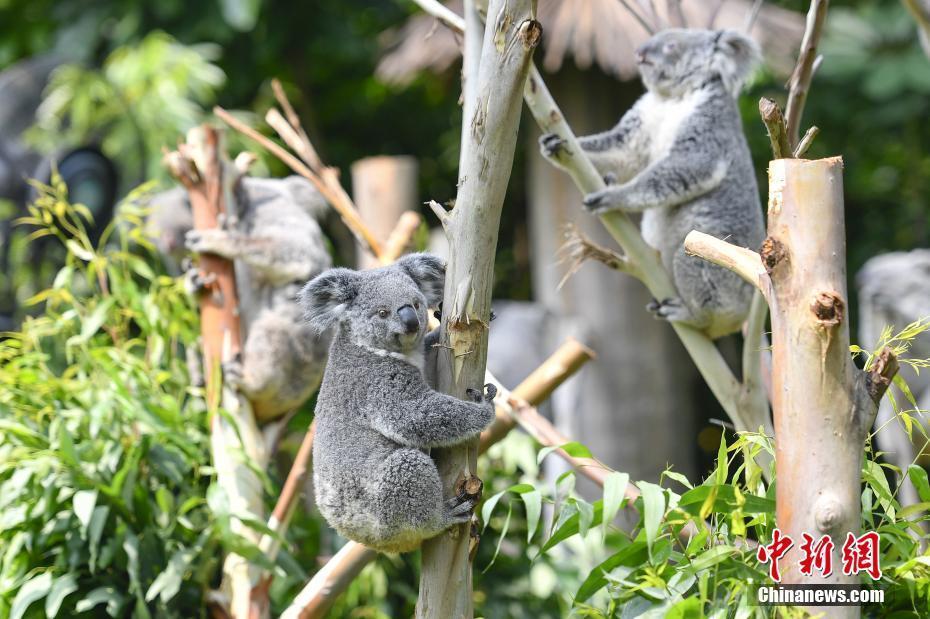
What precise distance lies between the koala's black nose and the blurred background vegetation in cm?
128

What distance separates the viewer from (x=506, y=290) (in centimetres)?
852

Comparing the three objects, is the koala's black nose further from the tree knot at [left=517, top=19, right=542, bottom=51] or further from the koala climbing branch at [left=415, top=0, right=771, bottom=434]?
the koala climbing branch at [left=415, top=0, right=771, bottom=434]

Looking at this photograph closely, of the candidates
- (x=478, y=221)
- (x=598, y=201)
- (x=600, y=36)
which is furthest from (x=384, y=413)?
Result: (x=600, y=36)

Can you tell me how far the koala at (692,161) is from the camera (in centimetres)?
332

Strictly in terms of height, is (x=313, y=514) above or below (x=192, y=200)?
below

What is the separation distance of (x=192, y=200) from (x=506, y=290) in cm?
490

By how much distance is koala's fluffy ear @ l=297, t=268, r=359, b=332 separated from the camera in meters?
2.37

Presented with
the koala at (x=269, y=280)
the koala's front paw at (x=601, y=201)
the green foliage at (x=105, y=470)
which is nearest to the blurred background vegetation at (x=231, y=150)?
the green foliage at (x=105, y=470)

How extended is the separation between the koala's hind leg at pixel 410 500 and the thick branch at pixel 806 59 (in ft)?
4.47

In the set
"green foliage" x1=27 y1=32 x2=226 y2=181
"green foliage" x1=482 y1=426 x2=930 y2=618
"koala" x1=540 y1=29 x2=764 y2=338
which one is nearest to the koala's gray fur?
"koala" x1=540 y1=29 x2=764 y2=338

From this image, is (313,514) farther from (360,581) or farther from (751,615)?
(751,615)

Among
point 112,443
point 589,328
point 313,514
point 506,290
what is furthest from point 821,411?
point 506,290

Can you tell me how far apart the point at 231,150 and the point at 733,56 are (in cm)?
327

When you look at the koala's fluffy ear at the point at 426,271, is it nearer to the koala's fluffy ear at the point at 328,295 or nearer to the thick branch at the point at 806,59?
the koala's fluffy ear at the point at 328,295
